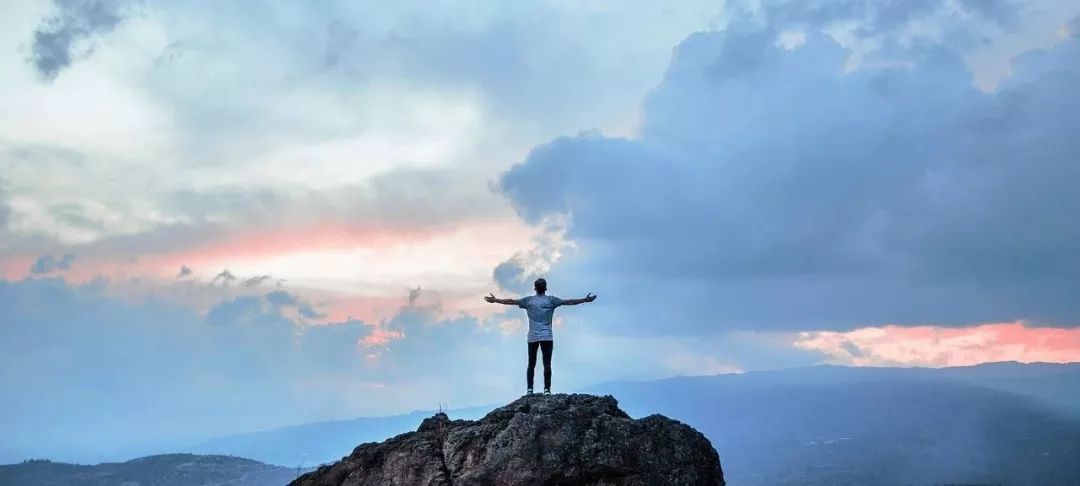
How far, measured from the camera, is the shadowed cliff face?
2458 centimetres

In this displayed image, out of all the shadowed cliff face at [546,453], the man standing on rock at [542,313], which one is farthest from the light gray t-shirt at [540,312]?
the shadowed cliff face at [546,453]

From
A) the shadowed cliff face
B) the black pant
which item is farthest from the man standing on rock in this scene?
the shadowed cliff face

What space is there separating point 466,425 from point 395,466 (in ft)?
8.05

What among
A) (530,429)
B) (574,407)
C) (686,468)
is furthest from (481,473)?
(686,468)

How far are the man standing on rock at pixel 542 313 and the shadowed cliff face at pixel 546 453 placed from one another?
350cm

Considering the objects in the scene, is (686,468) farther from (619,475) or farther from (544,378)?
(544,378)

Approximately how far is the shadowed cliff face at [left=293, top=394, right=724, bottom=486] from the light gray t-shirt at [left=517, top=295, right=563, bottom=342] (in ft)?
11.8

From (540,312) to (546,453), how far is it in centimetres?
635

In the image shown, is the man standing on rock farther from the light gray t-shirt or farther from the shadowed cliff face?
the shadowed cliff face

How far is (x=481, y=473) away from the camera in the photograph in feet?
80.5

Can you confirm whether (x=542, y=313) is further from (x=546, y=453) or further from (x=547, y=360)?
(x=546, y=453)

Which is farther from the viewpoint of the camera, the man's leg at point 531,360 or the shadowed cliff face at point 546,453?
the man's leg at point 531,360

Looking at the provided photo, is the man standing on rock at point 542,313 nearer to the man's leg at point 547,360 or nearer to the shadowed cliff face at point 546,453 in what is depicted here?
the man's leg at point 547,360

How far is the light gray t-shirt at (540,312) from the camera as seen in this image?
3009 centimetres
